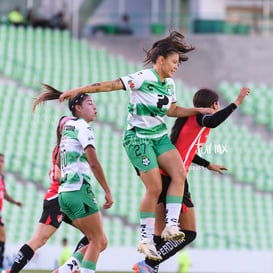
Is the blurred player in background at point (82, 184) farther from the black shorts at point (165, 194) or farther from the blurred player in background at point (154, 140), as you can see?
the black shorts at point (165, 194)

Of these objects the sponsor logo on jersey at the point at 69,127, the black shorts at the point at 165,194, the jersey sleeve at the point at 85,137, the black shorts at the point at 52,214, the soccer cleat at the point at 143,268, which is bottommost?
the soccer cleat at the point at 143,268

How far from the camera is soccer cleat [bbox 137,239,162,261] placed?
33.1ft

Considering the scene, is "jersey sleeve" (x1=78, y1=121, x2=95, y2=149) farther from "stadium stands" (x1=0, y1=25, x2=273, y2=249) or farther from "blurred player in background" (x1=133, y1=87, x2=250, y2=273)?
"stadium stands" (x1=0, y1=25, x2=273, y2=249)

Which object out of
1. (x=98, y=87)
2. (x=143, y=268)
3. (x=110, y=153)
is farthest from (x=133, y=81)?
(x=110, y=153)

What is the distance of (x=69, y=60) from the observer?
31328 millimetres

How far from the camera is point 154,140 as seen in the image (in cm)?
1044

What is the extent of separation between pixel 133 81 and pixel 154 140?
67 centimetres

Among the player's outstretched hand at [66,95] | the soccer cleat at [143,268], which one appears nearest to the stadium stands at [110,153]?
the soccer cleat at [143,268]

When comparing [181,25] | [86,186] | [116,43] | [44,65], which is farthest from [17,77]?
[86,186]

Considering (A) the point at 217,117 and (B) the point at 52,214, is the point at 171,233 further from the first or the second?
(B) the point at 52,214

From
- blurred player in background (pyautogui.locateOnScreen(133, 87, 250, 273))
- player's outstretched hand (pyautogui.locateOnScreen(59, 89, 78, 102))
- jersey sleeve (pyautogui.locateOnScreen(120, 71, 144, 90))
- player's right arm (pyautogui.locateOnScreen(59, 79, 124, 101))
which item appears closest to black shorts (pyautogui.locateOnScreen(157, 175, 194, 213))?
blurred player in background (pyautogui.locateOnScreen(133, 87, 250, 273))

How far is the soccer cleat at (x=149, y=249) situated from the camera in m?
10.1

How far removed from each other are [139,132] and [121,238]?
1390 centimetres

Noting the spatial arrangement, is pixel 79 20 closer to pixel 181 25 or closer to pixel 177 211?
pixel 181 25
